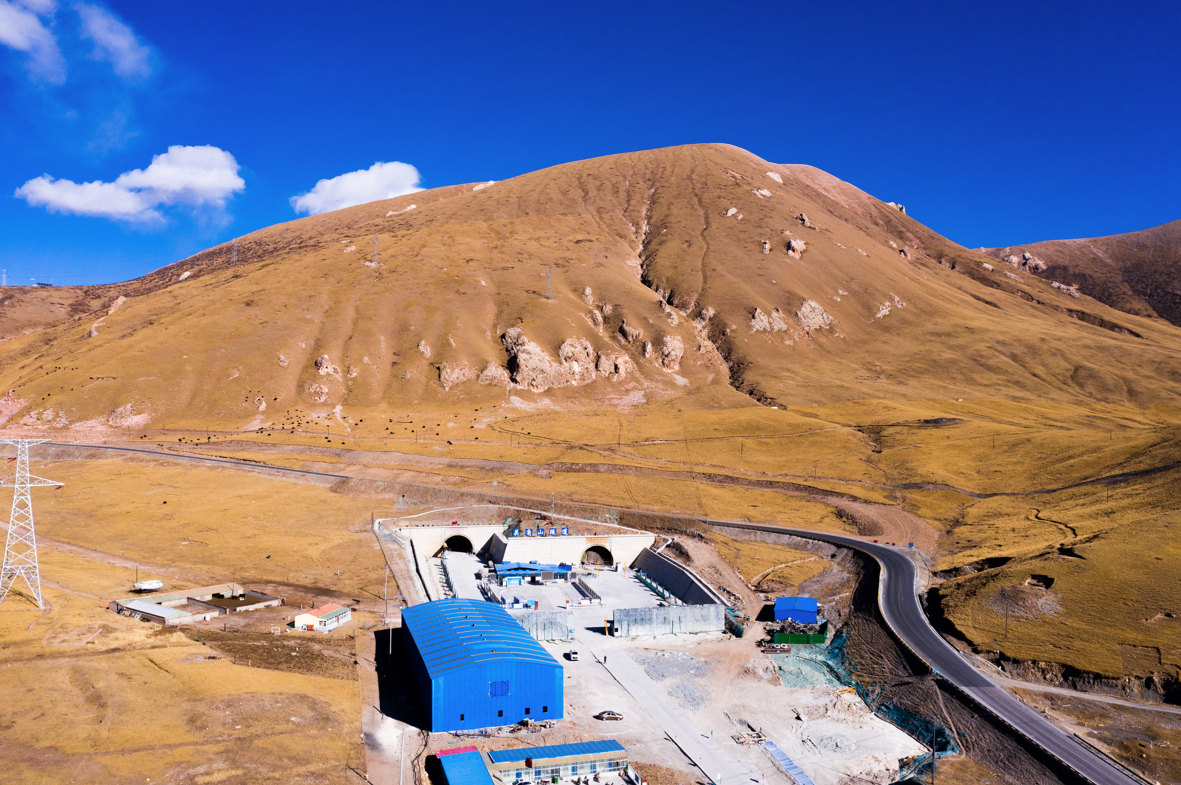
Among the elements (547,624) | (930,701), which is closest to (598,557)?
(547,624)

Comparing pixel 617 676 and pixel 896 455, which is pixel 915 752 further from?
pixel 896 455

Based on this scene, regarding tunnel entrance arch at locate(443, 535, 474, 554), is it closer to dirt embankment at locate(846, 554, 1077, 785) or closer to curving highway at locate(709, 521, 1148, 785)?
curving highway at locate(709, 521, 1148, 785)

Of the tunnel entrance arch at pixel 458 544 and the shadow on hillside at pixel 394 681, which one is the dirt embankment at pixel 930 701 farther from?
the tunnel entrance arch at pixel 458 544

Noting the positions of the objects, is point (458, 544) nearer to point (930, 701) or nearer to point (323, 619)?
point (323, 619)

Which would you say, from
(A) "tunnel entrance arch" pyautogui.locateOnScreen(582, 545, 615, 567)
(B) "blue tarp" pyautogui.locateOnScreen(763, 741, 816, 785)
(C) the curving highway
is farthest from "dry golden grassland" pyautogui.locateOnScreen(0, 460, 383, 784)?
(C) the curving highway

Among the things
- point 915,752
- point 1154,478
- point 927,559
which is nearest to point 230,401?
point 927,559

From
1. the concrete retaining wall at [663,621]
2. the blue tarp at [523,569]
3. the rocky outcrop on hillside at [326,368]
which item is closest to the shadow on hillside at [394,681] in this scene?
the concrete retaining wall at [663,621]
